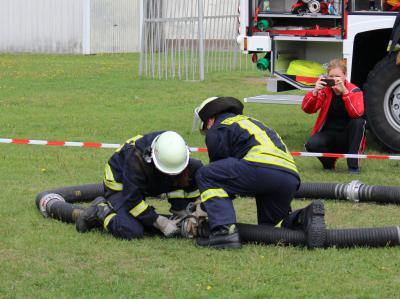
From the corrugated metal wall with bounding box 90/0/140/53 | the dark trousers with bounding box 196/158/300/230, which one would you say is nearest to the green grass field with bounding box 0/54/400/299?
the dark trousers with bounding box 196/158/300/230

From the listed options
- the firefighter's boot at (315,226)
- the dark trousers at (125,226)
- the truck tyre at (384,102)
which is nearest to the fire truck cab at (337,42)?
the truck tyre at (384,102)

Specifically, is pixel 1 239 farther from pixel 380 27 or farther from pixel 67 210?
pixel 380 27

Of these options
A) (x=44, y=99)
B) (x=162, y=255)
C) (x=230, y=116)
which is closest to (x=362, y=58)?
(x=230, y=116)

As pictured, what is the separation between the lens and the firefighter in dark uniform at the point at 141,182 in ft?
21.4

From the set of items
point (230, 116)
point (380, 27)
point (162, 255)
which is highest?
point (380, 27)

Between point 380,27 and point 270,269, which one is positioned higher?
point 380,27

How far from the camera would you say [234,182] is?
6.52 metres

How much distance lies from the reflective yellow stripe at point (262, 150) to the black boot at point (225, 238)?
0.50 metres

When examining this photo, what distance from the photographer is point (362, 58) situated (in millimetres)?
11023

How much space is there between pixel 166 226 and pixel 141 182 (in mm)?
362

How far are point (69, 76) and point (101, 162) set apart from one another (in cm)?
1094

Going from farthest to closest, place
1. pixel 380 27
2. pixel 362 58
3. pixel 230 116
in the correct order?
1. pixel 362 58
2. pixel 380 27
3. pixel 230 116

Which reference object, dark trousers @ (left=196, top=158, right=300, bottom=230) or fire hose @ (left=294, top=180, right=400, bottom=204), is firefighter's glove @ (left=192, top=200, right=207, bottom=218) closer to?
dark trousers @ (left=196, top=158, right=300, bottom=230)

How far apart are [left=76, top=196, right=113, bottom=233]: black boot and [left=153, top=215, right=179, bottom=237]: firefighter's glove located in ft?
1.24
